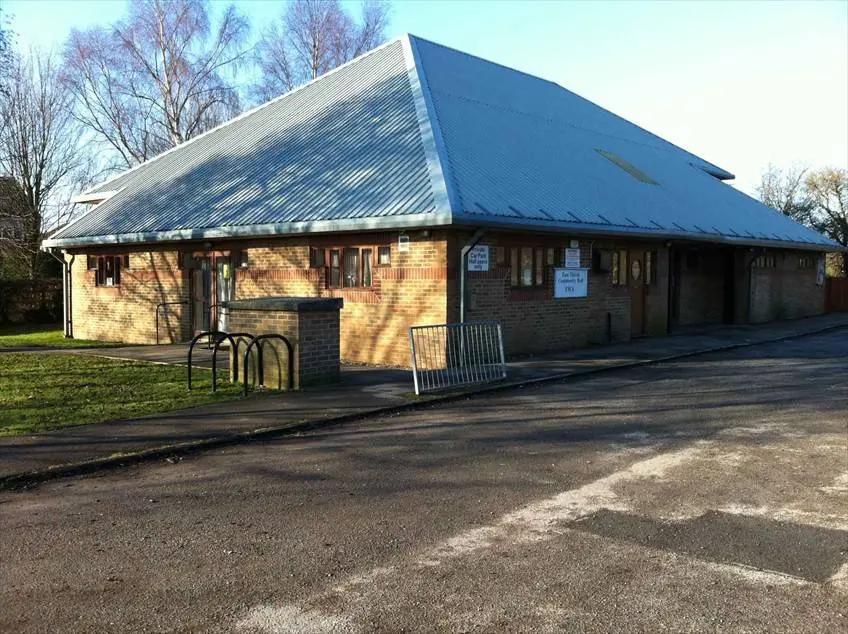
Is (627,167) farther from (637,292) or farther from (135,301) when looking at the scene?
(135,301)

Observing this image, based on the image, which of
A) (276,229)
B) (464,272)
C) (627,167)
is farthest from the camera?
(627,167)

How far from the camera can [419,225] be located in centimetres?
1290

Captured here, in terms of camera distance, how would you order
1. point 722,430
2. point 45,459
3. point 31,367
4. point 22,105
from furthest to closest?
point 22,105 < point 31,367 < point 722,430 < point 45,459

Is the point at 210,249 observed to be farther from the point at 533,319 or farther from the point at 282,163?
the point at 533,319

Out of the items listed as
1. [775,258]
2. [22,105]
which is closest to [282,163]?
[775,258]

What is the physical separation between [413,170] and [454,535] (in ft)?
33.6

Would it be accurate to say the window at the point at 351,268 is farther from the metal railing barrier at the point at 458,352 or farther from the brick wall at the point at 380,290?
the metal railing barrier at the point at 458,352

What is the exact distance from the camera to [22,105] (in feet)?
110

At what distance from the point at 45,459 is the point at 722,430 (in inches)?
277

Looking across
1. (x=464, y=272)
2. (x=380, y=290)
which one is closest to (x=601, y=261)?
(x=464, y=272)

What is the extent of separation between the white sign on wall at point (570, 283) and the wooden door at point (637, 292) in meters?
2.17

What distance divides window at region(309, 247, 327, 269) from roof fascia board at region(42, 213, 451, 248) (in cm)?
85

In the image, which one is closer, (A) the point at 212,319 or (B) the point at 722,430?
(B) the point at 722,430

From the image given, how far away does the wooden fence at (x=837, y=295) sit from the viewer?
33250 mm
